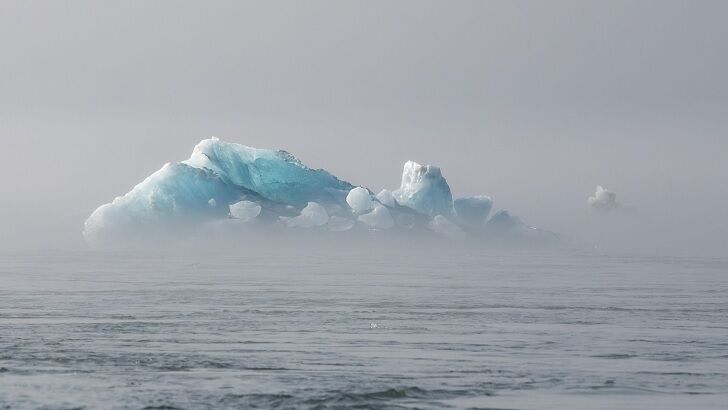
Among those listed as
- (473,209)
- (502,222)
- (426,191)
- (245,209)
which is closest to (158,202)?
(245,209)

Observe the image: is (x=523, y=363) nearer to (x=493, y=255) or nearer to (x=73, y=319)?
(x=73, y=319)

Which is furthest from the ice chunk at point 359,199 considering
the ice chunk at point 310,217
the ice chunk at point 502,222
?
the ice chunk at point 502,222

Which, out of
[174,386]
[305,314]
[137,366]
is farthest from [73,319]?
[174,386]

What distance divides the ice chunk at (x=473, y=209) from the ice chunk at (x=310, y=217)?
9.75 metres

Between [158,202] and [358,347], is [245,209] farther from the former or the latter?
[358,347]

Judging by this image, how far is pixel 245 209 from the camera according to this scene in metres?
76.2

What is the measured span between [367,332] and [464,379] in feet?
20.7

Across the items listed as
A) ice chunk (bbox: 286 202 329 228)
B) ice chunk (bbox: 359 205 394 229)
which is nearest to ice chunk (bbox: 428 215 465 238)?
ice chunk (bbox: 359 205 394 229)

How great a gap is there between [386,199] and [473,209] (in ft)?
24.7

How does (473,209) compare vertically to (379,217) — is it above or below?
above

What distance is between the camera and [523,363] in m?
19.2

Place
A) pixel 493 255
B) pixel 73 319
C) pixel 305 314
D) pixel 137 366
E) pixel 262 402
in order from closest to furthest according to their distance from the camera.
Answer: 1. pixel 262 402
2. pixel 137 366
3. pixel 73 319
4. pixel 305 314
5. pixel 493 255

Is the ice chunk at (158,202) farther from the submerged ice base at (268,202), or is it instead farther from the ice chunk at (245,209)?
the ice chunk at (245,209)

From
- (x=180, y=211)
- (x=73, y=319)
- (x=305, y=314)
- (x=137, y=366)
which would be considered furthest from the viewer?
(x=180, y=211)
